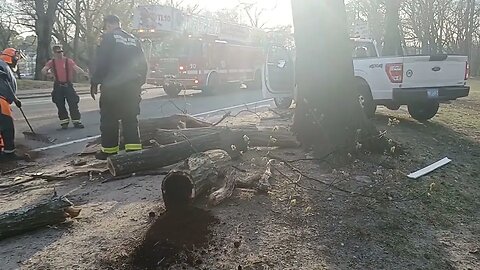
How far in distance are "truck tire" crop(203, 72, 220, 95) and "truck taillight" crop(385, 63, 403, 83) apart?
406 inches

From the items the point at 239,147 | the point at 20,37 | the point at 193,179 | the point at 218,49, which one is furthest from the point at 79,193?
the point at 20,37

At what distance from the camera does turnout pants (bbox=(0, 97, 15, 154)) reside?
691 cm

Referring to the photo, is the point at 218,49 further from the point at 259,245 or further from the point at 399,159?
the point at 259,245

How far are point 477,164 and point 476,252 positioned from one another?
3457 millimetres

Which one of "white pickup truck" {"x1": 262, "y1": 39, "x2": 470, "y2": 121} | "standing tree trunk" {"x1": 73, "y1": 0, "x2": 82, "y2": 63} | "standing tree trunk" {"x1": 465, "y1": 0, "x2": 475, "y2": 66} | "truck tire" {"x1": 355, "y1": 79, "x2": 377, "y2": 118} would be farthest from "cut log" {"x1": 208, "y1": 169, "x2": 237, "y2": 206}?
"standing tree trunk" {"x1": 465, "y1": 0, "x2": 475, "y2": 66}

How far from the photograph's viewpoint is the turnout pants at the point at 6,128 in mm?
6910

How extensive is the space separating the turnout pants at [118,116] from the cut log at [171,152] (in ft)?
2.20

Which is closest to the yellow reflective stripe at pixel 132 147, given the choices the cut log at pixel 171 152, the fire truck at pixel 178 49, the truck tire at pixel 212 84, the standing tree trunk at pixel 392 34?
the cut log at pixel 171 152

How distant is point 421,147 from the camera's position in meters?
7.64

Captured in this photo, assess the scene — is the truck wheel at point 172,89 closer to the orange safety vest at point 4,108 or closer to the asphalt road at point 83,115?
the asphalt road at point 83,115

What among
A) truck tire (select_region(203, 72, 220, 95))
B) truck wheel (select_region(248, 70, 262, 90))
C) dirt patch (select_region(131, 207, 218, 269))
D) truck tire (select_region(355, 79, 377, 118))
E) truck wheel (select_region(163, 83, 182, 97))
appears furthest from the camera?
truck wheel (select_region(248, 70, 262, 90))

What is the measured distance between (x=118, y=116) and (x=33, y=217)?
2434 mm

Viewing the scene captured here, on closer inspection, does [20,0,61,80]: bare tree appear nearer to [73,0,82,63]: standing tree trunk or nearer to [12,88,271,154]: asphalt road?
[73,0,82,63]: standing tree trunk

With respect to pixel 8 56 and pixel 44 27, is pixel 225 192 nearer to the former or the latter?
pixel 8 56
